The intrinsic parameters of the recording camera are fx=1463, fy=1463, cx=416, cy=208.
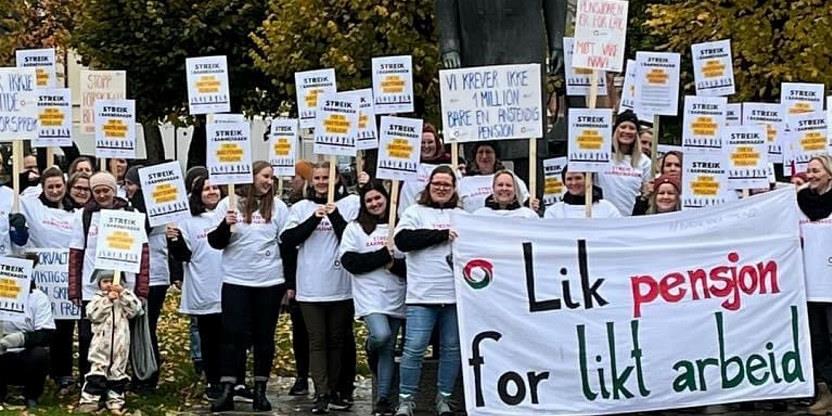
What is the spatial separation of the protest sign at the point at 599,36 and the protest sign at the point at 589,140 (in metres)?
0.58

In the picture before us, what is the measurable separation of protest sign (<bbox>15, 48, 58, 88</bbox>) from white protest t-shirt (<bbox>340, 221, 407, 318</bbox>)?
11.8 ft

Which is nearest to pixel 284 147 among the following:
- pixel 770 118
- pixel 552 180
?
pixel 552 180

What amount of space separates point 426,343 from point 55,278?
3118 millimetres

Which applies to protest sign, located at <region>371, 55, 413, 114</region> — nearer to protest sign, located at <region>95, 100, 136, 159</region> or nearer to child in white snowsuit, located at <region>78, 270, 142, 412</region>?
protest sign, located at <region>95, 100, 136, 159</region>

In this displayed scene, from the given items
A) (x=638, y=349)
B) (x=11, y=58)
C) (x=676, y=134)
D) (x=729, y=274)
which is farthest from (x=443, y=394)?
(x=11, y=58)

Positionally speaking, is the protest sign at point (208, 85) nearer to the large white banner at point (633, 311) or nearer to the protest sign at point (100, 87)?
the protest sign at point (100, 87)

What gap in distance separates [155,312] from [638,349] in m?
3.76

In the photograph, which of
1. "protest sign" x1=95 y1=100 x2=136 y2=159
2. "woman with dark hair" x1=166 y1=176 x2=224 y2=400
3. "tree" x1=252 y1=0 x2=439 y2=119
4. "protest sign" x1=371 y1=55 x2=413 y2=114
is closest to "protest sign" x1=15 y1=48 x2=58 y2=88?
"protest sign" x1=95 y1=100 x2=136 y2=159

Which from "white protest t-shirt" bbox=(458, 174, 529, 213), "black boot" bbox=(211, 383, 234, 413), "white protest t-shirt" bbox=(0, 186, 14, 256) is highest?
"white protest t-shirt" bbox=(458, 174, 529, 213)

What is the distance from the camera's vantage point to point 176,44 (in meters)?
29.8

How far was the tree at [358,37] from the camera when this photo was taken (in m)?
22.1

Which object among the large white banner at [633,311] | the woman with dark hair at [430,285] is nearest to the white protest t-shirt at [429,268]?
the woman with dark hair at [430,285]

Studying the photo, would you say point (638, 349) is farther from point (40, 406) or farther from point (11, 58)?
point (11, 58)

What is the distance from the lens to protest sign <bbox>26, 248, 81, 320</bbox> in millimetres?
10953
